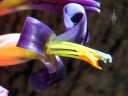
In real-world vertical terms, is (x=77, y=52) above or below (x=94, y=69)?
above

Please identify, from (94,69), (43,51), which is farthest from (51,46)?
(94,69)

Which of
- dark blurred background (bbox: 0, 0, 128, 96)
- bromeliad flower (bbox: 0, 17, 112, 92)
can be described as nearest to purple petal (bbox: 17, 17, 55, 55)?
bromeliad flower (bbox: 0, 17, 112, 92)

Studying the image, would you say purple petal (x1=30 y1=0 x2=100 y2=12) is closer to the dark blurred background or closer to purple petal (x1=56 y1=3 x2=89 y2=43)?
purple petal (x1=56 y1=3 x2=89 y2=43)

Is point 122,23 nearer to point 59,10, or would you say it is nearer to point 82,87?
point 82,87

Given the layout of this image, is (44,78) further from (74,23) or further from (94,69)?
(94,69)

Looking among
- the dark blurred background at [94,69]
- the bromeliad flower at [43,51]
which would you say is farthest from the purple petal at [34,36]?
the dark blurred background at [94,69]

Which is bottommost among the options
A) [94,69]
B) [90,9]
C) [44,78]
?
[94,69]

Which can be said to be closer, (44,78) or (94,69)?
(44,78)
